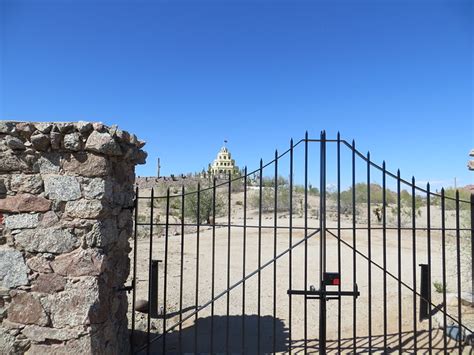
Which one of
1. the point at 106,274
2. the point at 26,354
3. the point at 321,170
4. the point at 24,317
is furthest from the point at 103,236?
the point at 321,170

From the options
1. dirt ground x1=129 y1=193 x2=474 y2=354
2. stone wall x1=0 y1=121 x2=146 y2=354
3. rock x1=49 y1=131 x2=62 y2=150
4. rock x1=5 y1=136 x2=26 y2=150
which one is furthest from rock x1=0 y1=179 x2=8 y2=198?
dirt ground x1=129 y1=193 x2=474 y2=354

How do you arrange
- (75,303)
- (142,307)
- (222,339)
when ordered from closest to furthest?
(75,303)
(222,339)
(142,307)

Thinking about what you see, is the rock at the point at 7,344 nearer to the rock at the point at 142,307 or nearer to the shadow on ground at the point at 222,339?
the shadow on ground at the point at 222,339

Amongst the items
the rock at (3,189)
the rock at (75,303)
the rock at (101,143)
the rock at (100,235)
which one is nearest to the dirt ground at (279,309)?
the rock at (100,235)

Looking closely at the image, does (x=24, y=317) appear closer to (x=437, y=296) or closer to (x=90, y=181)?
(x=90, y=181)

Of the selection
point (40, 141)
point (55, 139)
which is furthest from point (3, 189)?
point (55, 139)

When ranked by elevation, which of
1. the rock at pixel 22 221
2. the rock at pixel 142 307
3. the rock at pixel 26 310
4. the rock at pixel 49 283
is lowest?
the rock at pixel 142 307

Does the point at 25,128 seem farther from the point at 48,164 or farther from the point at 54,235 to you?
the point at 54,235

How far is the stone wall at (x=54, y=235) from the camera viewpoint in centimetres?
342

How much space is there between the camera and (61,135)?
350cm

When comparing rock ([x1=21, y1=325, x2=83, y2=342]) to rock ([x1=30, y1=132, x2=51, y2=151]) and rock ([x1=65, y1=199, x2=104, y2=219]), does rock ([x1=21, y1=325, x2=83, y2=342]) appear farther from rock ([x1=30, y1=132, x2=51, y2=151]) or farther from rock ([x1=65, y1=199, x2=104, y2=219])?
rock ([x1=30, y1=132, x2=51, y2=151])

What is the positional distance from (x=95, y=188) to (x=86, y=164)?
259 mm

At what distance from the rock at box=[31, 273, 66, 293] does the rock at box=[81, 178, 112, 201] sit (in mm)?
837

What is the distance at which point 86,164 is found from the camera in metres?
3.50
